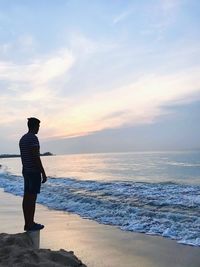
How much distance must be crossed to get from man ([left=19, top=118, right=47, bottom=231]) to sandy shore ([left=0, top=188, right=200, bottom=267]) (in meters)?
0.40

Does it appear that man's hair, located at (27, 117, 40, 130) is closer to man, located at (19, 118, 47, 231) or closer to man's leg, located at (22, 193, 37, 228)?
man, located at (19, 118, 47, 231)

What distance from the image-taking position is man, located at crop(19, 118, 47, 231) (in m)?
7.45

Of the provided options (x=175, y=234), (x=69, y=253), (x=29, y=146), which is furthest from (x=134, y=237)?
(x=29, y=146)

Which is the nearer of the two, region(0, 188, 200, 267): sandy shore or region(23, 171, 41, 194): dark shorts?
region(0, 188, 200, 267): sandy shore

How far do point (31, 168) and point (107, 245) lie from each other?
1967mm

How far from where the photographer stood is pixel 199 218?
891cm

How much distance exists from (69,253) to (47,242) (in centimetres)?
116

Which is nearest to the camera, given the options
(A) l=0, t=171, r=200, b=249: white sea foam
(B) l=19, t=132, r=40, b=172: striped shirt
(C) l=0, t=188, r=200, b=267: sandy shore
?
(C) l=0, t=188, r=200, b=267: sandy shore

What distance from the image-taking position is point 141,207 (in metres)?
10.8

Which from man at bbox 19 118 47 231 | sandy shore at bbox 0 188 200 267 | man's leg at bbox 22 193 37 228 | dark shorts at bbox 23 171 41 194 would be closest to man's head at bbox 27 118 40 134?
man at bbox 19 118 47 231

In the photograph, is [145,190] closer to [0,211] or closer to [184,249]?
[0,211]

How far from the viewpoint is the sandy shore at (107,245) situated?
5707 mm

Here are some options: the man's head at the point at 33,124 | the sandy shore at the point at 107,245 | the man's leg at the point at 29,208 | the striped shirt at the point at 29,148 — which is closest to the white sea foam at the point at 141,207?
the sandy shore at the point at 107,245

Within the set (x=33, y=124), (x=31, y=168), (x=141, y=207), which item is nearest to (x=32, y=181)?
(x=31, y=168)
